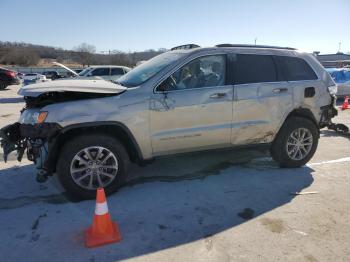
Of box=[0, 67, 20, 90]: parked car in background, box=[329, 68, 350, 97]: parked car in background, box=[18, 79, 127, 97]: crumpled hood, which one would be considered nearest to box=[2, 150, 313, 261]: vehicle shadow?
box=[18, 79, 127, 97]: crumpled hood

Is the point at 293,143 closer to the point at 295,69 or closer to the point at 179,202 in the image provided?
the point at 295,69

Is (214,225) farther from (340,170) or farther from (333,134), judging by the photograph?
(333,134)

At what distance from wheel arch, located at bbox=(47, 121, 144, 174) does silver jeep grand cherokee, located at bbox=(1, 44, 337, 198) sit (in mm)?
13

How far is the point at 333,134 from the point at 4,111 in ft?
34.7

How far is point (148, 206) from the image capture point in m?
4.17

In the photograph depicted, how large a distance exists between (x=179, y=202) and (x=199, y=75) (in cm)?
173

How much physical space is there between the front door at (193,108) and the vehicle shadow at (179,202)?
0.59 metres

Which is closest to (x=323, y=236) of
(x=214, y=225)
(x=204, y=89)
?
(x=214, y=225)

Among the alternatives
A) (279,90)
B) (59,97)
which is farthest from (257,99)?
(59,97)

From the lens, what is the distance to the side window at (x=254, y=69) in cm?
491

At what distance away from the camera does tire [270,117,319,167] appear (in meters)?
5.30

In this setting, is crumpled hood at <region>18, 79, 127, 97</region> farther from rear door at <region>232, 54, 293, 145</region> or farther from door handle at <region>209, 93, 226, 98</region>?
rear door at <region>232, 54, 293, 145</region>

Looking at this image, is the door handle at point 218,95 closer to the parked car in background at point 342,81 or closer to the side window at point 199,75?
the side window at point 199,75

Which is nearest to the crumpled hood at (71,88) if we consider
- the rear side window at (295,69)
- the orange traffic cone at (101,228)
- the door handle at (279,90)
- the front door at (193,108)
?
the front door at (193,108)
